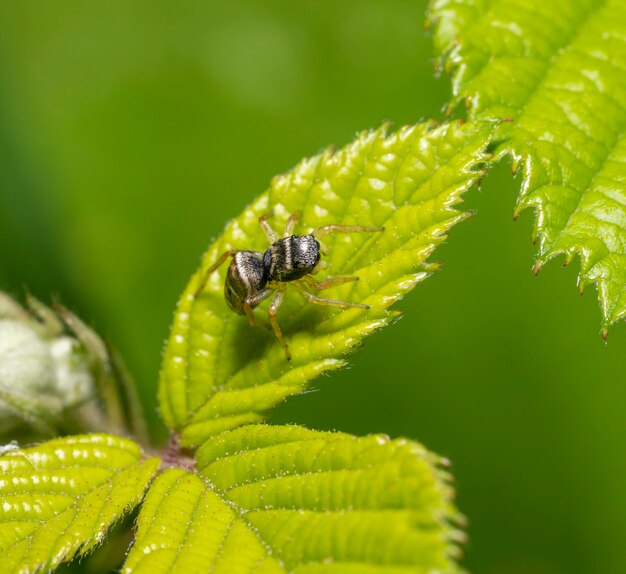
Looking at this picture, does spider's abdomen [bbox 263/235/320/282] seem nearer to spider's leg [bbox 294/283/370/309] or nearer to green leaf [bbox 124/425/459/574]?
spider's leg [bbox 294/283/370/309]

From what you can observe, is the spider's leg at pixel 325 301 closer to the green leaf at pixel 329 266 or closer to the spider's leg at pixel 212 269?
the green leaf at pixel 329 266

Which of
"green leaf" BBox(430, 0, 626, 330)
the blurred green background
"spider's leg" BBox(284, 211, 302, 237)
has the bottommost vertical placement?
the blurred green background

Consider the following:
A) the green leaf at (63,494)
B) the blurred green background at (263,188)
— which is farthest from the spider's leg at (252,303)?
the blurred green background at (263,188)

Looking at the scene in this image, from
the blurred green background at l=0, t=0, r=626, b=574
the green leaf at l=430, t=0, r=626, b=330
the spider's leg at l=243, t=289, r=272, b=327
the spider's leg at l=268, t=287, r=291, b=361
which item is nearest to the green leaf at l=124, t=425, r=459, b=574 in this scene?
the spider's leg at l=268, t=287, r=291, b=361

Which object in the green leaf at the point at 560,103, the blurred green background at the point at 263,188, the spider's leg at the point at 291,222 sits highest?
the green leaf at the point at 560,103

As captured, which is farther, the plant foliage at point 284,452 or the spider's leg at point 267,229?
the spider's leg at point 267,229

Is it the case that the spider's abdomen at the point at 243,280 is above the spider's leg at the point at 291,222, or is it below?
below

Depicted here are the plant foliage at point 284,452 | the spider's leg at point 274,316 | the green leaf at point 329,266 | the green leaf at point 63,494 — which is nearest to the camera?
the plant foliage at point 284,452
